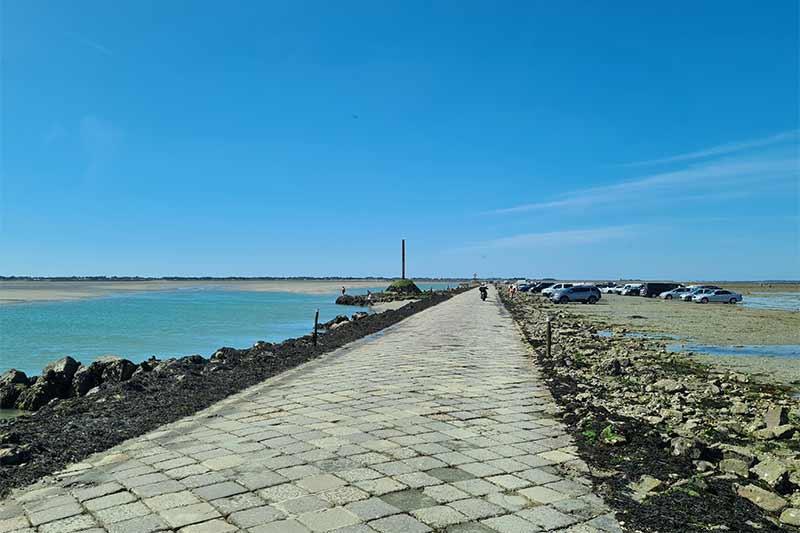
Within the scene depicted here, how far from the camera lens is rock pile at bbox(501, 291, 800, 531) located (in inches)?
171

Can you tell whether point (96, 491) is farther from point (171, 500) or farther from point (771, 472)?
point (771, 472)

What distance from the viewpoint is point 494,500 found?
407cm

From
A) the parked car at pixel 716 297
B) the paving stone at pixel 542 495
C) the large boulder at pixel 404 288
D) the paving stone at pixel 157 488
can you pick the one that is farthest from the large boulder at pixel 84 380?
the large boulder at pixel 404 288

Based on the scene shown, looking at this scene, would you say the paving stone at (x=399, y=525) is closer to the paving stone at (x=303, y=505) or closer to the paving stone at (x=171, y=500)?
the paving stone at (x=303, y=505)

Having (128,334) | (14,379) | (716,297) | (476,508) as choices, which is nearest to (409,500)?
(476,508)

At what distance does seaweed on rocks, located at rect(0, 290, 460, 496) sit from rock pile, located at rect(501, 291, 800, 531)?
4.80 meters

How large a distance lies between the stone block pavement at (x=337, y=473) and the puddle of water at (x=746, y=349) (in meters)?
9.83

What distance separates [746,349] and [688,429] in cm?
1139

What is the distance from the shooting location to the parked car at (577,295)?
44.9 meters


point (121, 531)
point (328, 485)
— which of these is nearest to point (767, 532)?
point (328, 485)

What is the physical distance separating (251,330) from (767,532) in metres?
26.6

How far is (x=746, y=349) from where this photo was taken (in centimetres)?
1581

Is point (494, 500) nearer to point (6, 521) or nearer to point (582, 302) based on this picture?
point (6, 521)

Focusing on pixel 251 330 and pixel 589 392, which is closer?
pixel 589 392
